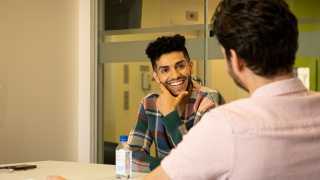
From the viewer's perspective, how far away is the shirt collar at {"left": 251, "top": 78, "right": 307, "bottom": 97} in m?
0.97

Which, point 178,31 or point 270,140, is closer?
point 270,140

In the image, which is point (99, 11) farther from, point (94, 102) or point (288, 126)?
point (288, 126)

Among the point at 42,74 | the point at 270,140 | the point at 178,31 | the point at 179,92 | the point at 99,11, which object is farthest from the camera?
the point at 99,11

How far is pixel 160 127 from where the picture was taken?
2.34 meters

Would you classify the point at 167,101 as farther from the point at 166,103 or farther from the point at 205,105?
the point at 205,105

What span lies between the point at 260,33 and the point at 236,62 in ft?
0.27

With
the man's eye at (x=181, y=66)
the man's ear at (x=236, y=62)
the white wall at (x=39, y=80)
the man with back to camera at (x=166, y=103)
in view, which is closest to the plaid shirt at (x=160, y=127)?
the man with back to camera at (x=166, y=103)

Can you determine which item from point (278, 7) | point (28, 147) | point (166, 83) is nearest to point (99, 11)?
point (28, 147)

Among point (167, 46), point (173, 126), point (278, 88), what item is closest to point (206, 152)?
point (278, 88)

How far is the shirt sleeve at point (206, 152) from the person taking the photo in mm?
909

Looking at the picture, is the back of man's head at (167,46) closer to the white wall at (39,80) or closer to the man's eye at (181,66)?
the man's eye at (181,66)

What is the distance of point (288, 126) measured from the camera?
3.07 ft

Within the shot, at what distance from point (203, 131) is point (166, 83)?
1479 millimetres

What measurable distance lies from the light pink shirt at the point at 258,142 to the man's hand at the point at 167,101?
4.41 ft
